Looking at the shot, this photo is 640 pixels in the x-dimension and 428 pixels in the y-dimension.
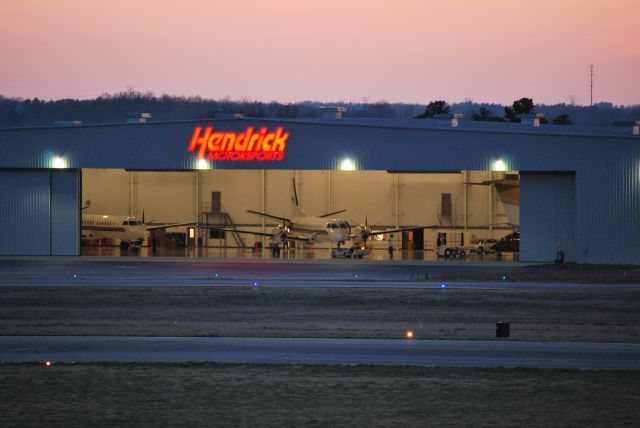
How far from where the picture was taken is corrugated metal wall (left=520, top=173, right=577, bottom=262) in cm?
5669

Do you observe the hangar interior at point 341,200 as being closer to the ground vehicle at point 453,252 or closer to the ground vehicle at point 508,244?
the ground vehicle at point 508,244

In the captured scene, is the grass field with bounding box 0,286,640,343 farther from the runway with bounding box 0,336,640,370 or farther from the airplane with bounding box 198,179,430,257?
the airplane with bounding box 198,179,430,257

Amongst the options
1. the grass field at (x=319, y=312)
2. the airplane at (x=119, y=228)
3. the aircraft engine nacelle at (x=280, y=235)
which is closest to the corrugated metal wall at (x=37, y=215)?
the airplane at (x=119, y=228)

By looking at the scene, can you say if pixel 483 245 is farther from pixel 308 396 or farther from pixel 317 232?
pixel 308 396

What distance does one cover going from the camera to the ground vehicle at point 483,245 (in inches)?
2876

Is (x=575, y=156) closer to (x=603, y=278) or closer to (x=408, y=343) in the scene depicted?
(x=603, y=278)

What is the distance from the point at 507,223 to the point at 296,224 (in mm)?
18530

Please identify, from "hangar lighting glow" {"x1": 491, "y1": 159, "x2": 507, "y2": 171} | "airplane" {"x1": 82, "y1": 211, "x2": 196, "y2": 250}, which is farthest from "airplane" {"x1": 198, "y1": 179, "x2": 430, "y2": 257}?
"hangar lighting glow" {"x1": 491, "y1": 159, "x2": 507, "y2": 171}

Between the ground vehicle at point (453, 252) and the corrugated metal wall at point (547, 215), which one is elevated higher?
the corrugated metal wall at point (547, 215)

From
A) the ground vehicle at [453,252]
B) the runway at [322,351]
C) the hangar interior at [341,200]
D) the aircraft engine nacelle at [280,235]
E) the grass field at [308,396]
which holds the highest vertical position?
the hangar interior at [341,200]

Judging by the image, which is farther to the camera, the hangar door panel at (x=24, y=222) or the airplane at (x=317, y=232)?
the airplane at (x=317, y=232)

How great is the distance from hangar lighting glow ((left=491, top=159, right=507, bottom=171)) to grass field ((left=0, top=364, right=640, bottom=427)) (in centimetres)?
3794

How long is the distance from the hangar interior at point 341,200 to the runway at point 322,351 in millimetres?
56003

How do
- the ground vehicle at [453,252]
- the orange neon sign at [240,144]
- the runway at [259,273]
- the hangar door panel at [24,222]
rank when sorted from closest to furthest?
the runway at [259,273] < the orange neon sign at [240,144] < the hangar door panel at [24,222] < the ground vehicle at [453,252]
